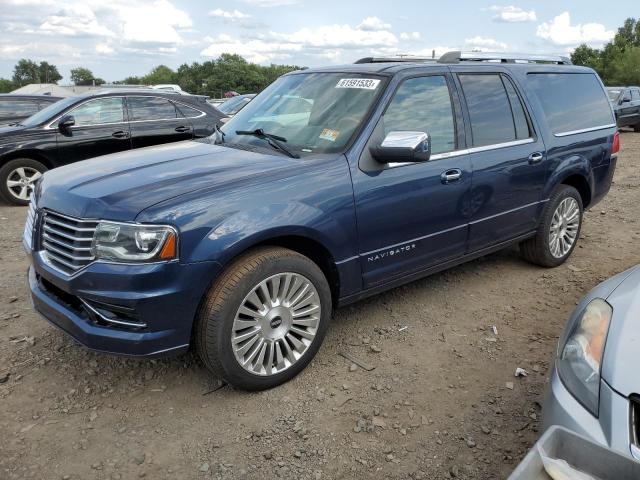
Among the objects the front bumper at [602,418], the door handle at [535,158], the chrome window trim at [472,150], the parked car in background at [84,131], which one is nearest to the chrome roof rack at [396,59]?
the chrome window trim at [472,150]

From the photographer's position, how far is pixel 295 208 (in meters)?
2.99

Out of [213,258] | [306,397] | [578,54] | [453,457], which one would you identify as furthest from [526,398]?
[578,54]

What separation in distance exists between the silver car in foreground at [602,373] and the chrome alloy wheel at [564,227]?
2.53 meters

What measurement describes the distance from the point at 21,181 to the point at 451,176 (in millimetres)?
6505

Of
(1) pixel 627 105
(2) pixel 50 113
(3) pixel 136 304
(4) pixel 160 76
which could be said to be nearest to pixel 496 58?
(3) pixel 136 304

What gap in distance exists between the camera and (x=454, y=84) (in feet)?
12.9

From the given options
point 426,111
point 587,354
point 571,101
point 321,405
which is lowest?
point 321,405

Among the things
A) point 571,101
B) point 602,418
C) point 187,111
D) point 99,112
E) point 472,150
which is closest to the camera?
point 602,418

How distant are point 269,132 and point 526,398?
237cm

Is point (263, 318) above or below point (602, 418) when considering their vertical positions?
below

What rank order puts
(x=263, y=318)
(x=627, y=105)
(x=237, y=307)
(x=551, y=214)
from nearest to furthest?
1. (x=237, y=307)
2. (x=263, y=318)
3. (x=551, y=214)
4. (x=627, y=105)

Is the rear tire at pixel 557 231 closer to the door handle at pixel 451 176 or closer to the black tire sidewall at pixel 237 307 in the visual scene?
the door handle at pixel 451 176

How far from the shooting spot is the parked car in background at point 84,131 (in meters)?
7.54

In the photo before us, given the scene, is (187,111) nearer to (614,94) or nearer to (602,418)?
(602,418)
